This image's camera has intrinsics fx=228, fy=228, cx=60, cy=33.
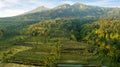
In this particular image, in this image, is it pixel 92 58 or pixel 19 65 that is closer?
pixel 19 65

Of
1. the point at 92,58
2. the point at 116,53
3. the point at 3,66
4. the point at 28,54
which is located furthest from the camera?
the point at 28,54

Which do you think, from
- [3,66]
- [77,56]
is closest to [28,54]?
[77,56]

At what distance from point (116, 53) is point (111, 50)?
754cm

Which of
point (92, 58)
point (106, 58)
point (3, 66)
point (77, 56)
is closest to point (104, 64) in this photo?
point (106, 58)

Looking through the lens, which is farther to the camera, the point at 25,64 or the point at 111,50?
the point at 111,50

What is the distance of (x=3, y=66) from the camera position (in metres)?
138

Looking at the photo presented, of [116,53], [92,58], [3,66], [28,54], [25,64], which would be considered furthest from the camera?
[28,54]

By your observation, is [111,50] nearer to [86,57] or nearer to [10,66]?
[86,57]

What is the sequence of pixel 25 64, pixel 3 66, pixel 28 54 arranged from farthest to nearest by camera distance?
1. pixel 28 54
2. pixel 25 64
3. pixel 3 66

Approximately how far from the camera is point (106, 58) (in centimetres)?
16188

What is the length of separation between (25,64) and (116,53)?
6331 centimetres

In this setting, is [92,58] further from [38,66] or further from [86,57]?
[38,66]

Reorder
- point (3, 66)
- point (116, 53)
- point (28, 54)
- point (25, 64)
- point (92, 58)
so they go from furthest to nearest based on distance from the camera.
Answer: point (28, 54) → point (92, 58) → point (116, 53) → point (25, 64) → point (3, 66)

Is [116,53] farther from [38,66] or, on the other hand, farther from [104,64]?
[38,66]
